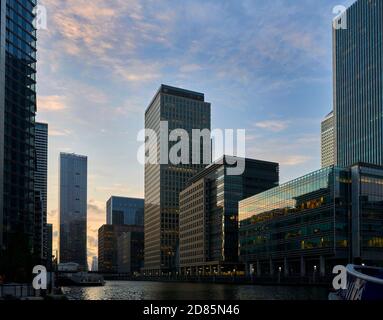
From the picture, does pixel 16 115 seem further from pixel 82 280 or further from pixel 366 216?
pixel 366 216

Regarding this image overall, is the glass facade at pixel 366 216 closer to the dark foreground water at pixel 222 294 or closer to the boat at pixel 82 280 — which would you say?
the dark foreground water at pixel 222 294

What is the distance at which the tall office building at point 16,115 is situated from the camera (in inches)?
4215

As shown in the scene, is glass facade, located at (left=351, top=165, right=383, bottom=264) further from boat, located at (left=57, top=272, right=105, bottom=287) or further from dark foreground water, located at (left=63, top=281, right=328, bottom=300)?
boat, located at (left=57, top=272, right=105, bottom=287)

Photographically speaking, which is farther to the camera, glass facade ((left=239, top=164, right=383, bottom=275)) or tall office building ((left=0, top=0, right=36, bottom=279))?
glass facade ((left=239, top=164, right=383, bottom=275))

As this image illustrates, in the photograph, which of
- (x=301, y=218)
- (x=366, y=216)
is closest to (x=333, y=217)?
(x=366, y=216)

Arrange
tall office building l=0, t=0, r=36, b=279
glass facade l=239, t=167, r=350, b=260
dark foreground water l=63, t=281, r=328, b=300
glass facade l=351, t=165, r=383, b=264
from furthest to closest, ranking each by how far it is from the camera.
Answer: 1. glass facade l=239, t=167, r=350, b=260
2. glass facade l=351, t=165, r=383, b=264
3. tall office building l=0, t=0, r=36, b=279
4. dark foreground water l=63, t=281, r=328, b=300

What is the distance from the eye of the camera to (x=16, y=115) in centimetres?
11538

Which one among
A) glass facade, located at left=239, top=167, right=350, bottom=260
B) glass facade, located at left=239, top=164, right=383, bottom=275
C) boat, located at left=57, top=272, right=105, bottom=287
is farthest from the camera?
boat, located at left=57, top=272, right=105, bottom=287

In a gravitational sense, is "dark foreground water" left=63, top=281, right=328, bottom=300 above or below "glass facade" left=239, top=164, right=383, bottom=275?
below

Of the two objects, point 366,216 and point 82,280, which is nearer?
point 366,216

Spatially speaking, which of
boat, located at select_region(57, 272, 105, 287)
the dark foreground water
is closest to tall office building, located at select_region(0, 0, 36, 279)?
the dark foreground water

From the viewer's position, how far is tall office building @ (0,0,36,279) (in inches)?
4215

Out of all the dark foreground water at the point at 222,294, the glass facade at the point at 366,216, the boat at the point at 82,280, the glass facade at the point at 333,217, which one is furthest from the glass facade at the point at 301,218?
the boat at the point at 82,280
